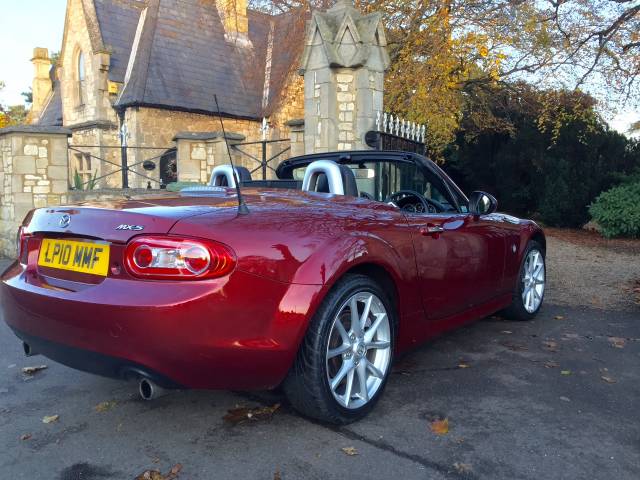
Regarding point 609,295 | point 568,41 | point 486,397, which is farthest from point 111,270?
point 568,41

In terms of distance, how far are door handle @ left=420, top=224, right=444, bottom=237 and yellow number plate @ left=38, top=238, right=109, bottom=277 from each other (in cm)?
188

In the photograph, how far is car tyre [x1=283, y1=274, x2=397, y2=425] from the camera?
280 cm

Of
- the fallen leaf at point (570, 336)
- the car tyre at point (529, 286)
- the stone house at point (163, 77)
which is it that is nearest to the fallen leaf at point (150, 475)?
the car tyre at point (529, 286)

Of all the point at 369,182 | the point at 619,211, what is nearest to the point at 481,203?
the point at 369,182

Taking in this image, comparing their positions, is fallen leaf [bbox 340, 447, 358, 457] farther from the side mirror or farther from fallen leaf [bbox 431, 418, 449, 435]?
the side mirror

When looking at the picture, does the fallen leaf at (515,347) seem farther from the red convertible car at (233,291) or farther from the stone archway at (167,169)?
the stone archway at (167,169)

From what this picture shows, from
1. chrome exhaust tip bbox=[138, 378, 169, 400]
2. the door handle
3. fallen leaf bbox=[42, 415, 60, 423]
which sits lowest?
fallen leaf bbox=[42, 415, 60, 423]

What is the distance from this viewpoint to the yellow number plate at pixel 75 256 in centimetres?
265

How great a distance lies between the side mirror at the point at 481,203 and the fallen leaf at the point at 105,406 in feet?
8.99

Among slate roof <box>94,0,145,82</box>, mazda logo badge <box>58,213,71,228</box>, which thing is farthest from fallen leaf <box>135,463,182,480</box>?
slate roof <box>94,0,145,82</box>

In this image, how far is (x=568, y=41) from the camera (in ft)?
39.6

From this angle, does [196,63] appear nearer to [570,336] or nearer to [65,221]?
[570,336]

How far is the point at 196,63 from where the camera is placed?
23.5 meters

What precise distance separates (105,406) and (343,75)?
7642 millimetres
